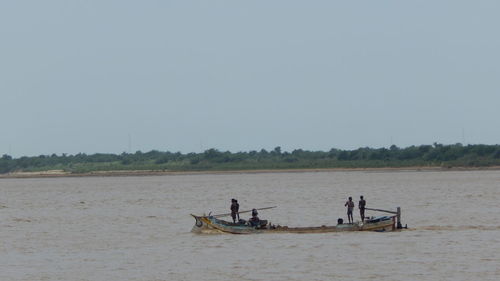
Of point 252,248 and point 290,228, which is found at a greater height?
point 290,228

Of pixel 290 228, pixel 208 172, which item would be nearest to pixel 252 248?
pixel 290 228

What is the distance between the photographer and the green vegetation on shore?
146 meters

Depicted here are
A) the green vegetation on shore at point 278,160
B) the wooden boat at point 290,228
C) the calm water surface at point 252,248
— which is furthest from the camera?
the green vegetation on shore at point 278,160

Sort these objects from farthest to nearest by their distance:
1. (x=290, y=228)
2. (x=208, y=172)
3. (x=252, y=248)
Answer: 1. (x=208, y=172)
2. (x=290, y=228)
3. (x=252, y=248)

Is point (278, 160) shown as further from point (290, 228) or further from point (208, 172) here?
point (290, 228)

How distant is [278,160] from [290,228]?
127 metres

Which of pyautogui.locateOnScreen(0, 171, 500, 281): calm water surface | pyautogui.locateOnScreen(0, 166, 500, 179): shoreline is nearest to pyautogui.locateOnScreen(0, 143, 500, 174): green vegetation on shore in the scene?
pyautogui.locateOnScreen(0, 166, 500, 179): shoreline

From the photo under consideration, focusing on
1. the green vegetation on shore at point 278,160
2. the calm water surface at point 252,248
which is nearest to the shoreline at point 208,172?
the green vegetation on shore at point 278,160

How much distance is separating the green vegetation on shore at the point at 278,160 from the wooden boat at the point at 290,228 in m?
100

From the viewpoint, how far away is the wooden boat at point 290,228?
4350 cm

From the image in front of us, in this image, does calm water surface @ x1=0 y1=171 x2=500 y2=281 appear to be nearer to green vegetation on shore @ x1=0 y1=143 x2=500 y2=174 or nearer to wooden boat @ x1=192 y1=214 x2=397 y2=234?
wooden boat @ x1=192 y1=214 x2=397 y2=234

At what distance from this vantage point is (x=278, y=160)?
17100 cm

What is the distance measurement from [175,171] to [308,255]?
429 feet

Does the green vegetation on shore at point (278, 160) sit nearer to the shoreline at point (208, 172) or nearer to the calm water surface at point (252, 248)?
the shoreline at point (208, 172)
